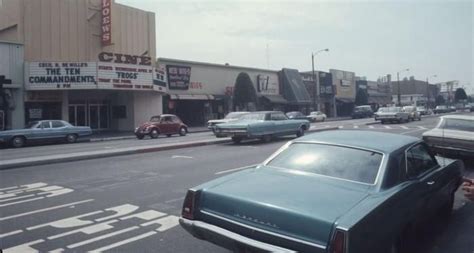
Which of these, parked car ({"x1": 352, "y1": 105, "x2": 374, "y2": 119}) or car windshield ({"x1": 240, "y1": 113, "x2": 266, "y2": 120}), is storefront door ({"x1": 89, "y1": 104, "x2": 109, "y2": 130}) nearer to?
car windshield ({"x1": 240, "y1": 113, "x2": 266, "y2": 120})

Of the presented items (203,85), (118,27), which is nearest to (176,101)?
(203,85)

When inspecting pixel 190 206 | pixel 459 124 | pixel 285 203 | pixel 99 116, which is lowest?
pixel 190 206

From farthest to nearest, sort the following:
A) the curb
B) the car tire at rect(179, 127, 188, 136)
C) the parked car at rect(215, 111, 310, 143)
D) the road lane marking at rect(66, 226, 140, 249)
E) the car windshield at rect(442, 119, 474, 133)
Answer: the car tire at rect(179, 127, 188, 136)
the parked car at rect(215, 111, 310, 143)
the curb
the car windshield at rect(442, 119, 474, 133)
the road lane marking at rect(66, 226, 140, 249)

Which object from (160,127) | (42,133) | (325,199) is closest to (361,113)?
(160,127)

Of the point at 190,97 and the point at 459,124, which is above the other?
the point at 190,97

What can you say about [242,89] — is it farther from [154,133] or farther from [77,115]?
[154,133]

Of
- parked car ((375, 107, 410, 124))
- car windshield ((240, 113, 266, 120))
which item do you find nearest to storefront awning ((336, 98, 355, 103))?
parked car ((375, 107, 410, 124))

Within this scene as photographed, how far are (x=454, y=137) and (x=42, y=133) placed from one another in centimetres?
2021

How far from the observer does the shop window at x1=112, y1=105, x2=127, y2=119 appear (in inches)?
1405

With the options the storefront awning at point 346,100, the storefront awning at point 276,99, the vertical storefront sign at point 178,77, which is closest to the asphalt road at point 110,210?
the vertical storefront sign at point 178,77

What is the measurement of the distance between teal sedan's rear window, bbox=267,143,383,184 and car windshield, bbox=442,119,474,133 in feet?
29.3

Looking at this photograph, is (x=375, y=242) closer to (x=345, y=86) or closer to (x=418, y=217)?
(x=418, y=217)

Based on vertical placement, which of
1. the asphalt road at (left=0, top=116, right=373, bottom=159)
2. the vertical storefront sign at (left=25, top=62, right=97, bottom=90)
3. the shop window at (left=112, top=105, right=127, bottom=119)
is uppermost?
the vertical storefront sign at (left=25, top=62, right=97, bottom=90)

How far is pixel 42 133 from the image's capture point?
74.6 feet
